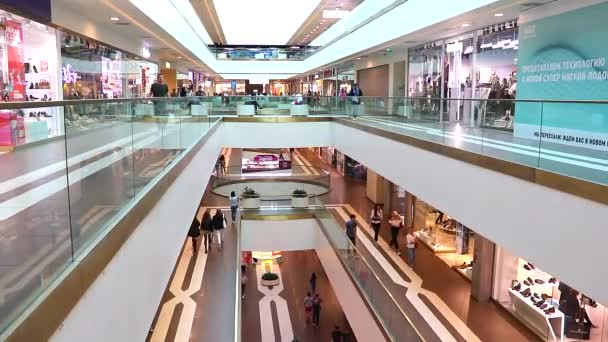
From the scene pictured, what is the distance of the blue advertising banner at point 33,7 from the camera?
23.4 ft

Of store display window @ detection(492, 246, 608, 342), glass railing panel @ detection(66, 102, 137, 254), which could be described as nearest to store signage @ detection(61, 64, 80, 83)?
glass railing panel @ detection(66, 102, 137, 254)

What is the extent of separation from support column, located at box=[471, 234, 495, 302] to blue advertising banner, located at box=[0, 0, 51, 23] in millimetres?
10036

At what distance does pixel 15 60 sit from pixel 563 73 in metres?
10.7

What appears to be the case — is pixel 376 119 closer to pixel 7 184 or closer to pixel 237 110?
pixel 237 110

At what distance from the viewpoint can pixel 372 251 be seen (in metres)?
15.0

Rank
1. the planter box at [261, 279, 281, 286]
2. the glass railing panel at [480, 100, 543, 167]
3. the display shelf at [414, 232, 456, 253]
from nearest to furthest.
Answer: the glass railing panel at [480, 100, 543, 167], the display shelf at [414, 232, 456, 253], the planter box at [261, 279, 281, 286]

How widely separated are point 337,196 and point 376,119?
930 cm

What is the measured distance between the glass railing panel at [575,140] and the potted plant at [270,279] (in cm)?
1554

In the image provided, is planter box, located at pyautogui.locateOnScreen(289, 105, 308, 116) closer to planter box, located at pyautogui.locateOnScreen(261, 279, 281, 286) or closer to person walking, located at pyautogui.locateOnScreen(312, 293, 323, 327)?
planter box, located at pyautogui.locateOnScreen(261, 279, 281, 286)

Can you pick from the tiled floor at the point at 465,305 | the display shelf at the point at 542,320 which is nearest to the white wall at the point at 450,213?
the tiled floor at the point at 465,305

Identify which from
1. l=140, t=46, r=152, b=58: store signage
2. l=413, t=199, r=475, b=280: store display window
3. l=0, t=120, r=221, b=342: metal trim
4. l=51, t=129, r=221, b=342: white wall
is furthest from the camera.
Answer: l=140, t=46, r=152, b=58: store signage

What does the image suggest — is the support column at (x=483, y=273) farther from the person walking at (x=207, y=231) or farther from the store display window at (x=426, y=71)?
the person walking at (x=207, y=231)

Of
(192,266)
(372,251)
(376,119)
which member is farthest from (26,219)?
(372,251)

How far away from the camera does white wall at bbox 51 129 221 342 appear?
261 centimetres
